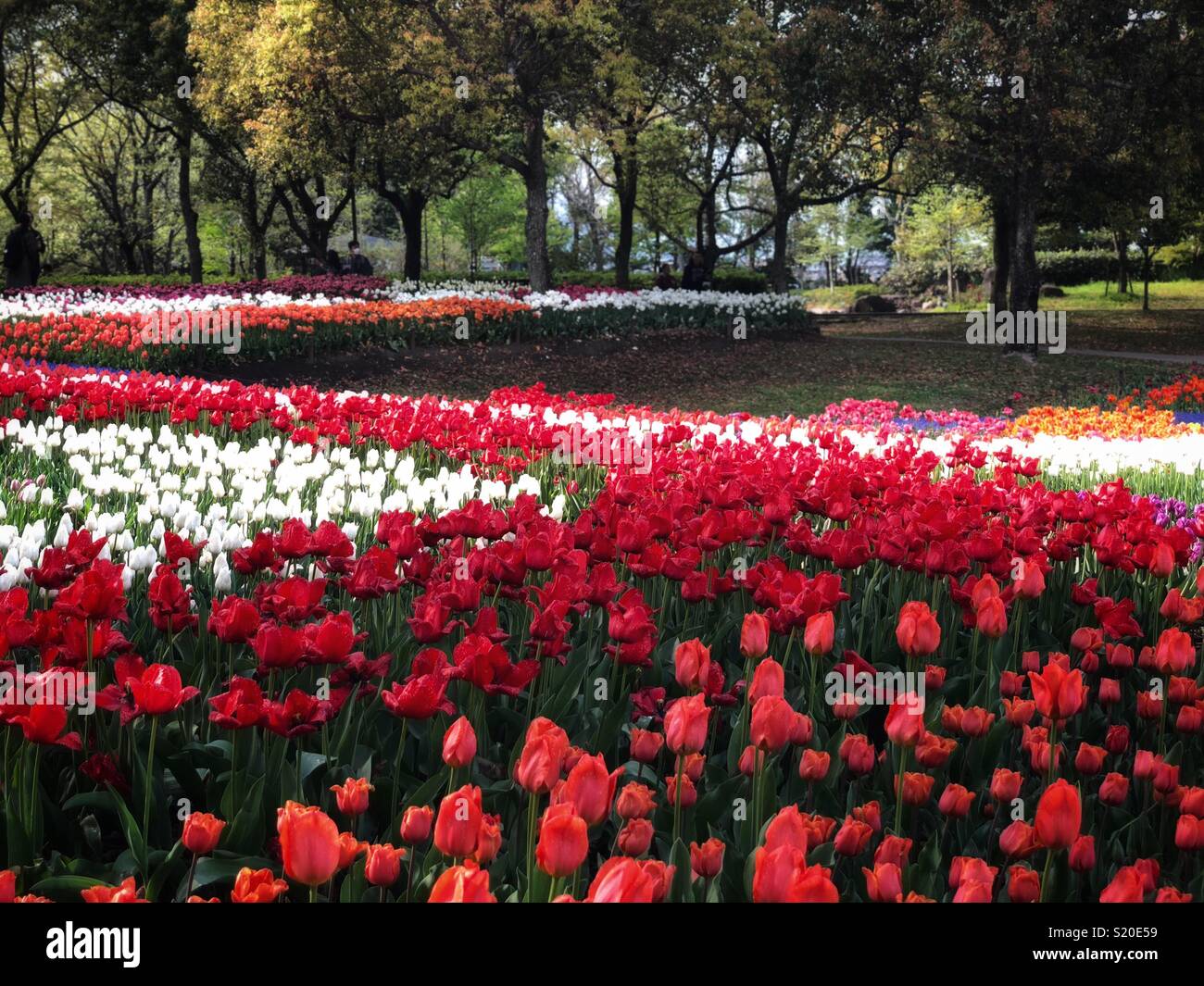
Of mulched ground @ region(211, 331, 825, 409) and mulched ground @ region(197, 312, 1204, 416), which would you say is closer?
mulched ground @ region(211, 331, 825, 409)

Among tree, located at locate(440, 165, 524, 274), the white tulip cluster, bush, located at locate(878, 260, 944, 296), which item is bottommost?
the white tulip cluster

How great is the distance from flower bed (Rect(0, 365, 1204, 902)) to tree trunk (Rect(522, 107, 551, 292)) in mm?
19686

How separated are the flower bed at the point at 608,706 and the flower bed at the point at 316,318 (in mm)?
8881

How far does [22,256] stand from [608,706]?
1047 inches

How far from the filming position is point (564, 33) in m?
22.1

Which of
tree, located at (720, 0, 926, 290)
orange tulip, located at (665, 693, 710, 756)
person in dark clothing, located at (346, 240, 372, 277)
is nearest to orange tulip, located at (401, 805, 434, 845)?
orange tulip, located at (665, 693, 710, 756)

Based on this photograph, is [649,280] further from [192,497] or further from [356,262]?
[192,497]

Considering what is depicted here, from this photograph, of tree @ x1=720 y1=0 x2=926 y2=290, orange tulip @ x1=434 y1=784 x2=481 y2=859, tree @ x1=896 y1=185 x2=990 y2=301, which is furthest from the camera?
tree @ x1=896 y1=185 x2=990 y2=301

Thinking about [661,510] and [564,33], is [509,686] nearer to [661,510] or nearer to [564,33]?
[661,510]

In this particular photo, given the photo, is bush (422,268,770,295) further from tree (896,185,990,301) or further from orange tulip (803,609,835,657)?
orange tulip (803,609,835,657)

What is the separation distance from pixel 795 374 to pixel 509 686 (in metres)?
18.6

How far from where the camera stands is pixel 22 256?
2547 cm

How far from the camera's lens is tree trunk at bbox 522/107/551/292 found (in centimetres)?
2330
